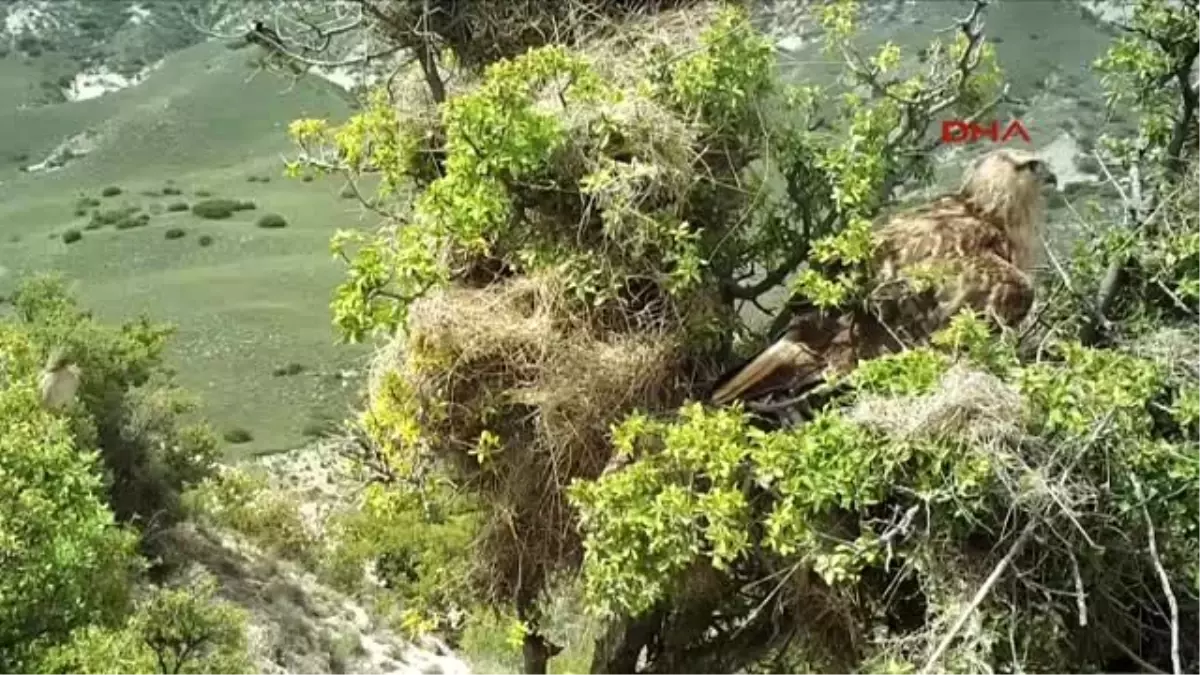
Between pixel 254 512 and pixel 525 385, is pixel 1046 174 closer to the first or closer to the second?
pixel 525 385

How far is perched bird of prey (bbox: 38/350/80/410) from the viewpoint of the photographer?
8.96 meters

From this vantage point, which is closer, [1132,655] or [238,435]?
[1132,655]

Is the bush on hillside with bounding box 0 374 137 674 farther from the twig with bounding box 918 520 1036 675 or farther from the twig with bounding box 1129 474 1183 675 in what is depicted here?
the twig with bounding box 1129 474 1183 675

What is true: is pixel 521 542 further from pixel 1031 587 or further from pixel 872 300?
pixel 1031 587

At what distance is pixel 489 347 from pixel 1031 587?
Answer: 157 centimetres

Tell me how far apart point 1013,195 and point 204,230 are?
20.1 meters

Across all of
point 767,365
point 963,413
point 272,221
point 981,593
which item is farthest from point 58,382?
point 272,221

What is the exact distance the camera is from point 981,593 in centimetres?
305

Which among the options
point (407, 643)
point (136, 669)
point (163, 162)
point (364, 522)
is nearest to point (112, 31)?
point (163, 162)

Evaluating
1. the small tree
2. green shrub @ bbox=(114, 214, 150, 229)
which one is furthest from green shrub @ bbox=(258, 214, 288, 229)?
the small tree

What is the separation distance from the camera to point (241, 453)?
17328 millimetres

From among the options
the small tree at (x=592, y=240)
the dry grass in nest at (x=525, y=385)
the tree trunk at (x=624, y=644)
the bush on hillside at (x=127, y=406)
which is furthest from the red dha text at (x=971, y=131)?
the bush on hillside at (x=127, y=406)

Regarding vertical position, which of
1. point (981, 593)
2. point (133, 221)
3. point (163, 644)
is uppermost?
point (981, 593)

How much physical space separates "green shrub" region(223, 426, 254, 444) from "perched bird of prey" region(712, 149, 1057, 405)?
558 inches
